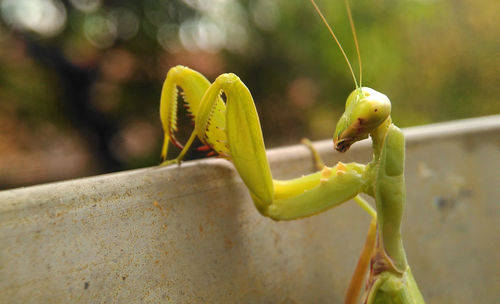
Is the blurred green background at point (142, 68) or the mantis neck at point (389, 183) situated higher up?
the mantis neck at point (389, 183)

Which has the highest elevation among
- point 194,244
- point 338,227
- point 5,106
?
point 194,244

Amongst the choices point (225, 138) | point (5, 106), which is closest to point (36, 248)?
point (225, 138)

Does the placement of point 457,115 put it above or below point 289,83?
below

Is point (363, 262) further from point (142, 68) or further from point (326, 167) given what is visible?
point (142, 68)

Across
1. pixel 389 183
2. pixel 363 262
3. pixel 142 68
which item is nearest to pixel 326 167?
pixel 389 183

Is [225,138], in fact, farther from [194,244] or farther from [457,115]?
[457,115]

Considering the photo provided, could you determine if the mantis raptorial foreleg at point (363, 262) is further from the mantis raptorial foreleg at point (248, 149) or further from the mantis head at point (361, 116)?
the mantis head at point (361, 116)

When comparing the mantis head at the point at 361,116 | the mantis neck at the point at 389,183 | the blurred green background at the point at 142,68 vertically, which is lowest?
the blurred green background at the point at 142,68

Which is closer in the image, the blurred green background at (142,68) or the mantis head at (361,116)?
the mantis head at (361,116)

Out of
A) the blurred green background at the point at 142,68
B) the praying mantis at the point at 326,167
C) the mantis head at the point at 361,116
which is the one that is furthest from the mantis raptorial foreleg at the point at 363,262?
the blurred green background at the point at 142,68
